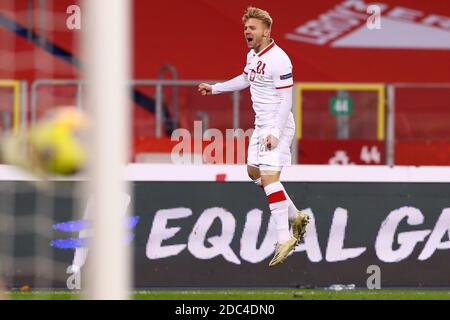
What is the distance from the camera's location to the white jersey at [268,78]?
1038cm

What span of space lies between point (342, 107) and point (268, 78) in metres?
3.66

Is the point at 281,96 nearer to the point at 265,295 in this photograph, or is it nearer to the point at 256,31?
the point at 256,31

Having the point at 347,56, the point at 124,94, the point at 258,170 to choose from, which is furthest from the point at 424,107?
the point at 124,94

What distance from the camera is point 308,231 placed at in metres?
12.3

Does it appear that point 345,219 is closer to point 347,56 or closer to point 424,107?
point 424,107

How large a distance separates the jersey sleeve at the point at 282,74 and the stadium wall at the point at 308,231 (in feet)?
6.71

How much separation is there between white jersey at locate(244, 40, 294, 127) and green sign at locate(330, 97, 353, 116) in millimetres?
3279

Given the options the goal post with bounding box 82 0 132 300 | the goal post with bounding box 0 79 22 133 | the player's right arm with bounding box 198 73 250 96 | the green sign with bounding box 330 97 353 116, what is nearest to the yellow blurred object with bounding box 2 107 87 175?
the goal post with bounding box 82 0 132 300

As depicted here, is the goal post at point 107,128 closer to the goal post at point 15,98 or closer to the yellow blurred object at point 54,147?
the yellow blurred object at point 54,147

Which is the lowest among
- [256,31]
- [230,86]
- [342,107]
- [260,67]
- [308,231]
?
[308,231]

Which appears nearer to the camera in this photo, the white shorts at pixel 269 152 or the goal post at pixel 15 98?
the white shorts at pixel 269 152

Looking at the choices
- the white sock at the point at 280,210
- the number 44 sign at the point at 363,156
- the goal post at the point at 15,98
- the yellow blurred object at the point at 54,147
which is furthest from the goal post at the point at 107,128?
the number 44 sign at the point at 363,156

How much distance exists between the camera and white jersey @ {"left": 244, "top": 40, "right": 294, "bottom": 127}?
10.4m

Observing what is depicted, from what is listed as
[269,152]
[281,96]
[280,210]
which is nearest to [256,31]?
[281,96]
